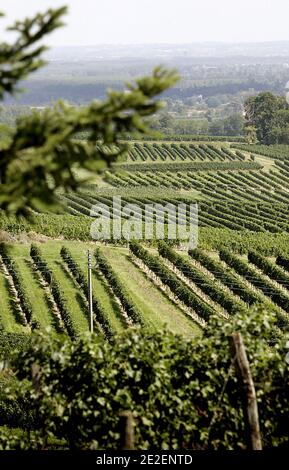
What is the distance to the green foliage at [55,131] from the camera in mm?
6578

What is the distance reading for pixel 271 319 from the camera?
9.96 metres

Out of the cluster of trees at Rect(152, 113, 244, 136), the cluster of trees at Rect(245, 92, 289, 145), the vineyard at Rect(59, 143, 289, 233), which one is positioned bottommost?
the vineyard at Rect(59, 143, 289, 233)

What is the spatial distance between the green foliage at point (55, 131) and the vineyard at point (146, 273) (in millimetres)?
15969

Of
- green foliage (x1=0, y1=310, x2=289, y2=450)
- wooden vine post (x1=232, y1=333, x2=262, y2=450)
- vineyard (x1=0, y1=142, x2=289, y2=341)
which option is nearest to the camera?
wooden vine post (x1=232, y1=333, x2=262, y2=450)

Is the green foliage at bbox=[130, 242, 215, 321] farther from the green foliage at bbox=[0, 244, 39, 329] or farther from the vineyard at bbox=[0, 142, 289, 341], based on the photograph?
the green foliage at bbox=[0, 244, 39, 329]


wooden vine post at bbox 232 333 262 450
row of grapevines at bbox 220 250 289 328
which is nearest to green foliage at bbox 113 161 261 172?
row of grapevines at bbox 220 250 289 328

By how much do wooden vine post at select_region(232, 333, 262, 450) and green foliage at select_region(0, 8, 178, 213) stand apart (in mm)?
3426

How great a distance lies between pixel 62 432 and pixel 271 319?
339cm

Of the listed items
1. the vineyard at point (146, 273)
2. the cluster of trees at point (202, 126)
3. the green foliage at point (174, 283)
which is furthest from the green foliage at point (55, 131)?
the cluster of trees at point (202, 126)

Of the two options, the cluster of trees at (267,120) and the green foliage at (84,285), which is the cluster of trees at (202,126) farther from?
the green foliage at (84,285)

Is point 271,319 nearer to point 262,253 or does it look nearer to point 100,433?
point 100,433

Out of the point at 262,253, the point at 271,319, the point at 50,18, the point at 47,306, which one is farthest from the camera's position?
the point at 262,253

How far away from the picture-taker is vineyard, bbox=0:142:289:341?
34906 mm

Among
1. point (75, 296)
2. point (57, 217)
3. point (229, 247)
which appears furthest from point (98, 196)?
point (75, 296)
